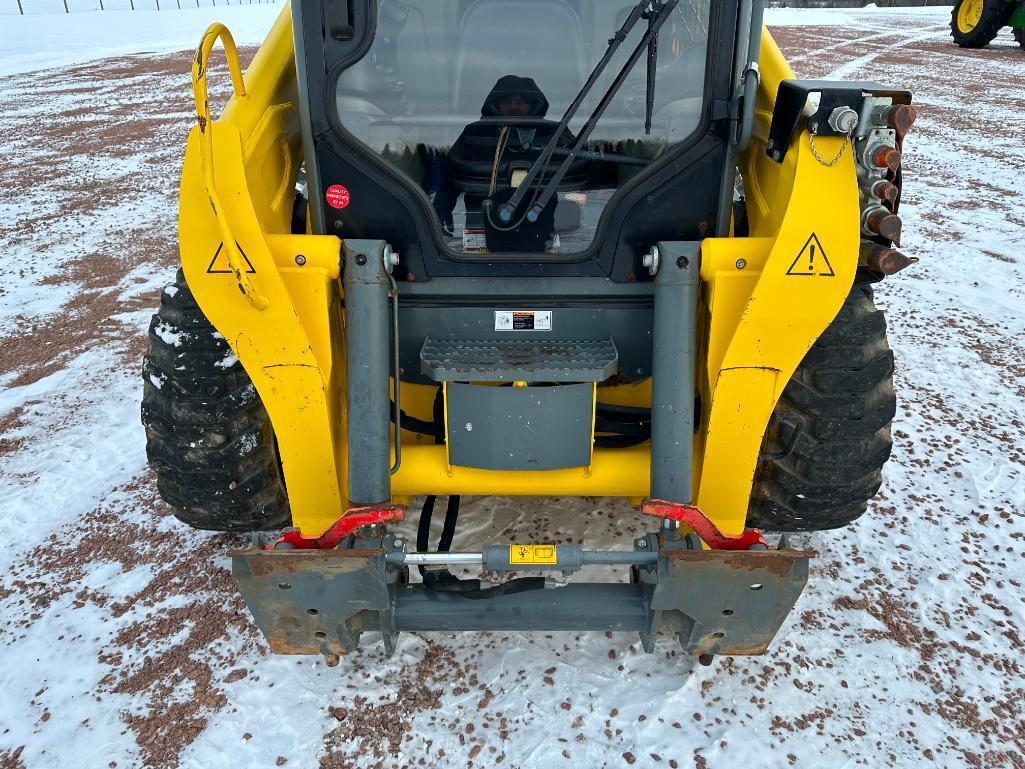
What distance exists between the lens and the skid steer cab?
2.15 meters

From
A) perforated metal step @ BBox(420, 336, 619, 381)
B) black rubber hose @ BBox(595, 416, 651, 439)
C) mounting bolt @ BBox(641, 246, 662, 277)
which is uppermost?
mounting bolt @ BBox(641, 246, 662, 277)

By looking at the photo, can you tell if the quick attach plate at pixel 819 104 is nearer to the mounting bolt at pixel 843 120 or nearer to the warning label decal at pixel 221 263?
the mounting bolt at pixel 843 120

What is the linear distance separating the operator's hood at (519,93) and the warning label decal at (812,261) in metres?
0.91

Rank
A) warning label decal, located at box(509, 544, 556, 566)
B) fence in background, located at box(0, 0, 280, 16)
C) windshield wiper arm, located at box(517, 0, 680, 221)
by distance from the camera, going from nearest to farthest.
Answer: windshield wiper arm, located at box(517, 0, 680, 221)
warning label decal, located at box(509, 544, 556, 566)
fence in background, located at box(0, 0, 280, 16)

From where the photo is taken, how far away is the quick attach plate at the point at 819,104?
208 centimetres

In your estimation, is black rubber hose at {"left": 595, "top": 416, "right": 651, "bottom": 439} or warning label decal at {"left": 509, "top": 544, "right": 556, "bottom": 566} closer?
warning label decal at {"left": 509, "top": 544, "right": 556, "bottom": 566}

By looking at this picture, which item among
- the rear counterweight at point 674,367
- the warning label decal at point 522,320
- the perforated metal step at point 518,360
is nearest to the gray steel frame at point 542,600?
the rear counterweight at point 674,367

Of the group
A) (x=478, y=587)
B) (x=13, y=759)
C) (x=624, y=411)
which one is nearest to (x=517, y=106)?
(x=624, y=411)

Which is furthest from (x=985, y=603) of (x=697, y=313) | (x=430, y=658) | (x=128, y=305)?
(x=128, y=305)

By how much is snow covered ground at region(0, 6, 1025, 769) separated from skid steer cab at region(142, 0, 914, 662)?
274 millimetres

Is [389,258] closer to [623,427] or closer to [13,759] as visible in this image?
[623,427]

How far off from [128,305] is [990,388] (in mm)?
5846

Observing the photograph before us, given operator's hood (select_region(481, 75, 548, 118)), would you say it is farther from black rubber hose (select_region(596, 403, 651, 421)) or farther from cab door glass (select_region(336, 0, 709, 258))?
black rubber hose (select_region(596, 403, 651, 421))

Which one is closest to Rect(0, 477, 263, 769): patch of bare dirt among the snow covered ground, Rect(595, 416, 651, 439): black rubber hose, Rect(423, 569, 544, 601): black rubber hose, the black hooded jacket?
the snow covered ground
